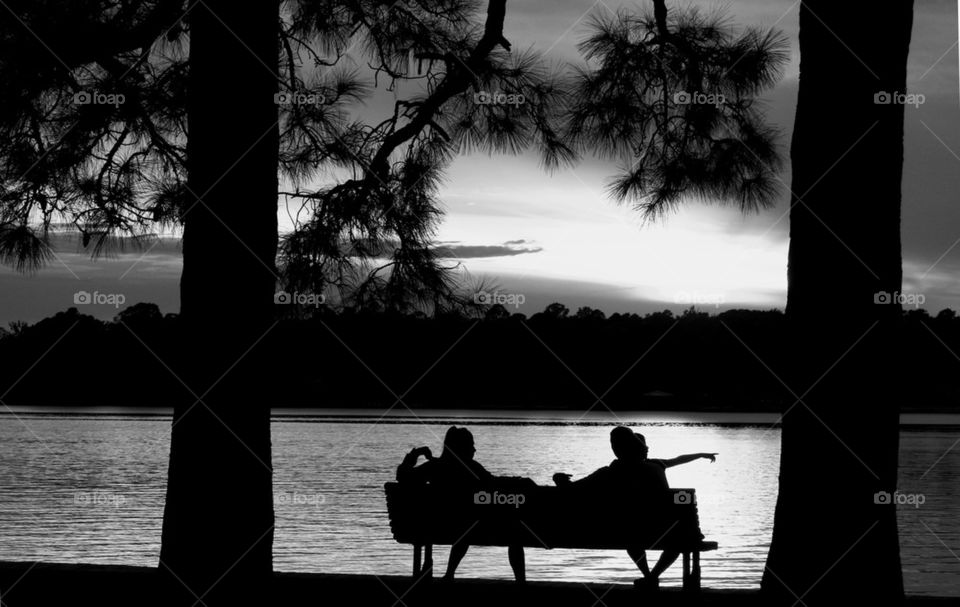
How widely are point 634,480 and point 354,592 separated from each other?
1.87m

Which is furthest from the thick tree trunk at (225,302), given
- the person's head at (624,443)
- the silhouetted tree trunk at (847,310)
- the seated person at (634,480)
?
the silhouetted tree trunk at (847,310)

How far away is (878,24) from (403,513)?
13.6ft

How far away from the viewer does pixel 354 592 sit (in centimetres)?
723

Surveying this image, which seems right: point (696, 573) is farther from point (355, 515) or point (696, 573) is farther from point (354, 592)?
point (355, 515)

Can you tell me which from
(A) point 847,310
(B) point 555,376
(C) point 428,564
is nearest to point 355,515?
(C) point 428,564

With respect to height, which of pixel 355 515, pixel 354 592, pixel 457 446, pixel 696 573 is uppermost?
pixel 457 446

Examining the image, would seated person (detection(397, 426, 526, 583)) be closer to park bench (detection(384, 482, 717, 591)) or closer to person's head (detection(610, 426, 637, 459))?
park bench (detection(384, 482, 717, 591))

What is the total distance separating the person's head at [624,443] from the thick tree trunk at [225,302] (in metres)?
2.40

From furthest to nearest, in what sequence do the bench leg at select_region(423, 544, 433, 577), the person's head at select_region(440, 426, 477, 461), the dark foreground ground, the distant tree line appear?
1. the distant tree line
2. the person's head at select_region(440, 426, 477, 461)
3. the bench leg at select_region(423, 544, 433, 577)
4. the dark foreground ground

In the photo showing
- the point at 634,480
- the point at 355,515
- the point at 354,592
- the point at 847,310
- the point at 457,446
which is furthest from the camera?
the point at 355,515

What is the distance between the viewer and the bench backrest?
7352 millimetres

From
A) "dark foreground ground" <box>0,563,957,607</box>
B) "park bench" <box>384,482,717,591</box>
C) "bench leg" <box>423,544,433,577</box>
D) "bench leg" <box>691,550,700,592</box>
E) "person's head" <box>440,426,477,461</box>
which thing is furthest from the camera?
"person's head" <box>440,426,477,461</box>

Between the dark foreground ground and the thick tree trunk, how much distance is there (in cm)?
43

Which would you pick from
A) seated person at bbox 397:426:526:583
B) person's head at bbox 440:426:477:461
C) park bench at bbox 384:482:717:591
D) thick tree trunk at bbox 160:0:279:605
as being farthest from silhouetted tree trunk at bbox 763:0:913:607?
thick tree trunk at bbox 160:0:279:605
